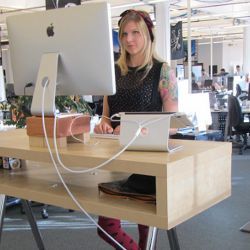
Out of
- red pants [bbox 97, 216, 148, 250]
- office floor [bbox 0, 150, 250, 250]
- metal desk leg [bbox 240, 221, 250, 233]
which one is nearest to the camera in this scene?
red pants [bbox 97, 216, 148, 250]

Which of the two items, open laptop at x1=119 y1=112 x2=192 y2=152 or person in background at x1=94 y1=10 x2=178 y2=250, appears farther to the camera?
person in background at x1=94 y1=10 x2=178 y2=250

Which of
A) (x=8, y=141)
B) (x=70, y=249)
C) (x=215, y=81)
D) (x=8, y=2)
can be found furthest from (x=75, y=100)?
(x=215, y=81)

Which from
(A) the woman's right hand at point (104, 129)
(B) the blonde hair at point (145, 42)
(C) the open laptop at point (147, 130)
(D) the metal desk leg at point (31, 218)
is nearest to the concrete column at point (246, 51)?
(D) the metal desk leg at point (31, 218)

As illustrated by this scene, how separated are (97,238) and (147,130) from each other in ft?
7.16

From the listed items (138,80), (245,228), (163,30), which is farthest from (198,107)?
(163,30)

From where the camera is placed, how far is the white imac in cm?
148

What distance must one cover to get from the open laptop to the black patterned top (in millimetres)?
580

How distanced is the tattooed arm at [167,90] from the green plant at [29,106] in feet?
5.26

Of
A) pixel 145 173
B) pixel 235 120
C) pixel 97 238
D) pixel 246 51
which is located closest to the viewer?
pixel 145 173

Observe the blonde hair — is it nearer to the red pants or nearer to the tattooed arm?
the tattooed arm

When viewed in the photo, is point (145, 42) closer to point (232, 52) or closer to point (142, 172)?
point (142, 172)

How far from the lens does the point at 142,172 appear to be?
121 cm

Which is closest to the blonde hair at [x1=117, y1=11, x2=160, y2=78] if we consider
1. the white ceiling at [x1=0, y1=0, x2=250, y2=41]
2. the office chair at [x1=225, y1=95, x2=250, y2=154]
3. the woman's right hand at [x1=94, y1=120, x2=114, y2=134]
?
the woman's right hand at [x1=94, y1=120, x2=114, y2=134]

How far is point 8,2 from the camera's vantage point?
9.16 m
